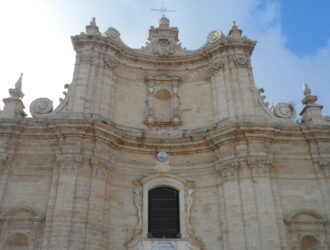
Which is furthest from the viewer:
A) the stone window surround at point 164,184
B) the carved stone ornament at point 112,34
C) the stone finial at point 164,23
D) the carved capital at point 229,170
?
the stone finial at point 164,23

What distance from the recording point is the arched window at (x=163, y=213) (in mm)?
13492

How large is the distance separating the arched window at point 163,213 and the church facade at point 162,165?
4 centimetres

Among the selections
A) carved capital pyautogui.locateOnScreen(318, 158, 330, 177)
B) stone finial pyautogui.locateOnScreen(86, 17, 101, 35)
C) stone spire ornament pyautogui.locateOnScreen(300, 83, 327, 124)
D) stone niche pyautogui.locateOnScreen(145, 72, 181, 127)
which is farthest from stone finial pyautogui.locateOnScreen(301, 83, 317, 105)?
stone finial pyautogui.locateOnScreen(86, 17, 101, 35)

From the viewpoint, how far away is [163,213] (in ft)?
45.7

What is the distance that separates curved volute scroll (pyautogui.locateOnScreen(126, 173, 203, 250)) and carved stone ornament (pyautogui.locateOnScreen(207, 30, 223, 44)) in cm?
674

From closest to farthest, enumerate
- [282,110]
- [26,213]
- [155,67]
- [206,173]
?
[26,213] < [206,173] < [282,110] < [155,67]

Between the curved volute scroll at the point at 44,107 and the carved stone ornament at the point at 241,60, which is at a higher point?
the carved stone ornament at the point at 241,60

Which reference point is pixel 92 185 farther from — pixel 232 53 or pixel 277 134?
pixel 232 53

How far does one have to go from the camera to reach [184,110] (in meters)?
16.5

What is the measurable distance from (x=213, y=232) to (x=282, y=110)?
18.6ft

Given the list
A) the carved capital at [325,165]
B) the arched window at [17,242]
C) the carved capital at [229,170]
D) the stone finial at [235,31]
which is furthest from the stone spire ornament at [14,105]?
the carved capital at [325,165]

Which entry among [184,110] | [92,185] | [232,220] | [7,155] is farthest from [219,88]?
[7,155]

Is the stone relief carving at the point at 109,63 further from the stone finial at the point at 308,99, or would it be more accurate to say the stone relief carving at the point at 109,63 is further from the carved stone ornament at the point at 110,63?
the stone finial at the point at 308,99

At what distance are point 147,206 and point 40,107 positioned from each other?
5686 millimetres
